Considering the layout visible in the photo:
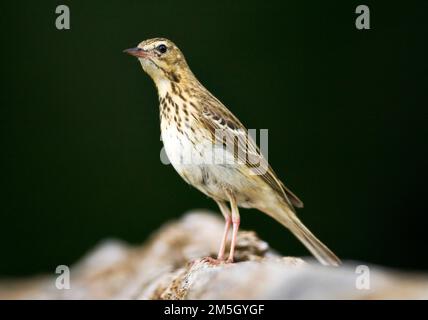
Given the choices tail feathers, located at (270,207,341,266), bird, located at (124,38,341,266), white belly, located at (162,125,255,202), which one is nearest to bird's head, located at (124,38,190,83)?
bird, located at (124,38,341,266)

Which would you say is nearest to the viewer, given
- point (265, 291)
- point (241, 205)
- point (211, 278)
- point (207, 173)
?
point (265, 291)

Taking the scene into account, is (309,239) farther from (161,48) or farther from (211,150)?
(161,48)

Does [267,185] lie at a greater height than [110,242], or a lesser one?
greater

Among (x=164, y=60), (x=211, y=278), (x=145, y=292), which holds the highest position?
(x=164, y=60)

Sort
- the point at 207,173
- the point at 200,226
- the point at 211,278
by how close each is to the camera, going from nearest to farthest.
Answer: the point at 211,278 → the point at 207,173 → the point at 200,226

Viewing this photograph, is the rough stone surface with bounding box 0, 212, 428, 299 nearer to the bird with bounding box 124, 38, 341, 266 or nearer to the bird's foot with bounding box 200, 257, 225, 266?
the bird's foot with bounding box 200, 257, 225, 266

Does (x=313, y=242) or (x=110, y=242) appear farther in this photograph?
(x=110, y=242)

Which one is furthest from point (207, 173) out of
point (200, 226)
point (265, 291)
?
point (200, 226)
